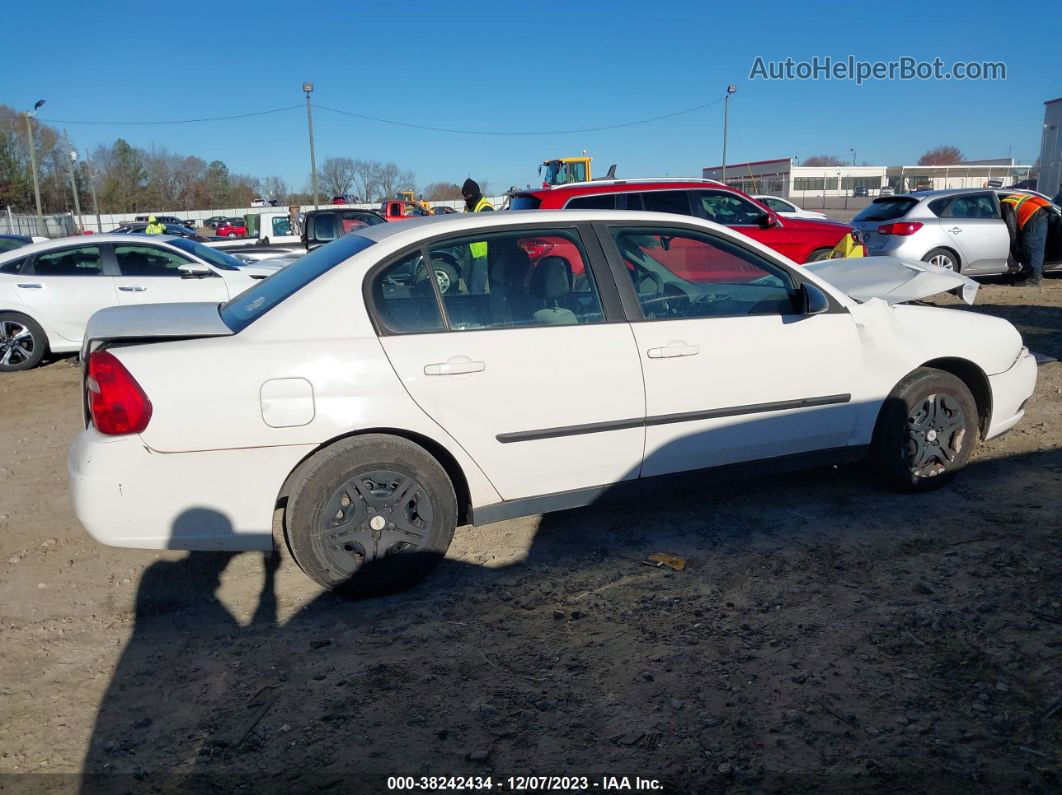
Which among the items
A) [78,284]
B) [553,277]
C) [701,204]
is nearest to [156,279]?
[78,284]

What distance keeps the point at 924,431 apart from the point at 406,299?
9.47 feet

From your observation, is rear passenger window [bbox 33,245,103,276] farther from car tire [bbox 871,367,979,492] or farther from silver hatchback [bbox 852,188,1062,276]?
silver hatchback [bbox 852,188,1062,276]

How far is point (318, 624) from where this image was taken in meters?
3.31

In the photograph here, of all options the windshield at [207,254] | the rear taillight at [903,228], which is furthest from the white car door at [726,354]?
→ the rear taillight at [903,228]

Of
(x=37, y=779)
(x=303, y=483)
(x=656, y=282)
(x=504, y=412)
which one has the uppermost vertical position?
(x=656, y=282)

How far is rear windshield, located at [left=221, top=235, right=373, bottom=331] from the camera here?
3.49 meters

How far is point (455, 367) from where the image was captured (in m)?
3.38

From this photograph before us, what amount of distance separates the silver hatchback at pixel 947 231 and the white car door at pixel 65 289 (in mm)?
10114

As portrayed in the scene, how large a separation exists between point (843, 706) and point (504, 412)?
5.61 ft

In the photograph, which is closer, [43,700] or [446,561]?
[43,700]

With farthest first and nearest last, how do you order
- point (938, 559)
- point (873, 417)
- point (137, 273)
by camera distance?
point (137, 273)
point (873, 417)
point (938, 559)

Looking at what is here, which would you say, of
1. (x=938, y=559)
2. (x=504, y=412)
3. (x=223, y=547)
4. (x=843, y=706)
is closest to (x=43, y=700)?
(x=223, y=547)

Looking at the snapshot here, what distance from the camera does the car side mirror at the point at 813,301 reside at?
3.98m

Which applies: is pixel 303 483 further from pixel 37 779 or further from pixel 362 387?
pixel 37 779
